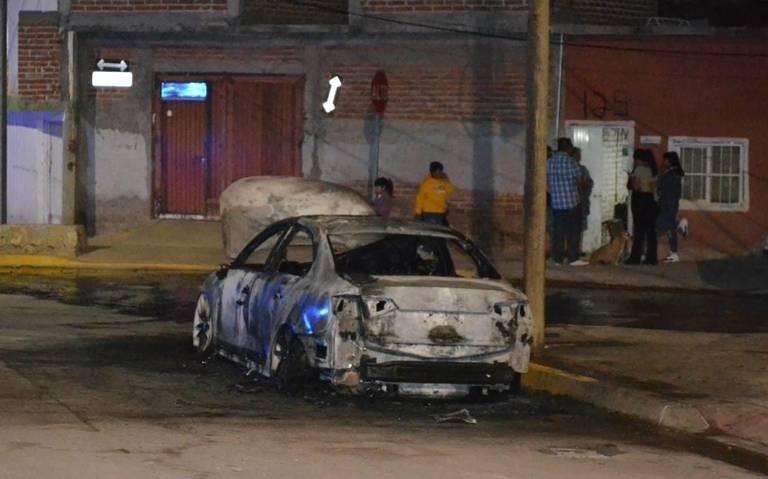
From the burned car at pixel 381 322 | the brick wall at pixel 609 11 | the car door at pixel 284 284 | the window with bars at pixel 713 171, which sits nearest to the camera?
the burned car at pixel 381 322

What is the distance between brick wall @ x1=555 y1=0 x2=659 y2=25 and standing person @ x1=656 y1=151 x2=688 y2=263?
3.12 meters

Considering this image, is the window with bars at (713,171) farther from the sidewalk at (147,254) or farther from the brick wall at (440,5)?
the sidewalk at (147,254)

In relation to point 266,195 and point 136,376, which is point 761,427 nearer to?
point 136,376

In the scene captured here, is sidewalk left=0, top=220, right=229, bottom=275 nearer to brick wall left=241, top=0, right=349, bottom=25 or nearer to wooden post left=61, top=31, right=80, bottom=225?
wooden post left=61, top=31, right=80, bottom=225

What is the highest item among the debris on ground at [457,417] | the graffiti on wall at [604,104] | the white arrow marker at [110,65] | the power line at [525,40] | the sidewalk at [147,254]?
the power line at [525,40]

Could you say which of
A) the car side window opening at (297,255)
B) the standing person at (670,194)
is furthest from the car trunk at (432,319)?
the standing person at (670,194)

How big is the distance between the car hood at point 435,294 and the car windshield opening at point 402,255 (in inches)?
31.4

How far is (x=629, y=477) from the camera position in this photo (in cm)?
1013

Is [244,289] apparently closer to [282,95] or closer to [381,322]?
[381,322]

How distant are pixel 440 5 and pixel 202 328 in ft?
44.7

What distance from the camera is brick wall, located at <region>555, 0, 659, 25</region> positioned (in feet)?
92.6

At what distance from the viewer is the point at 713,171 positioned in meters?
27.3

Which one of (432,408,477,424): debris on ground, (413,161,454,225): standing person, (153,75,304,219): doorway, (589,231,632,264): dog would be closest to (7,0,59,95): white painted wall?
(153,75,304,219): doorway

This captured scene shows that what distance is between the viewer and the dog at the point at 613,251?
26094 millimetres
